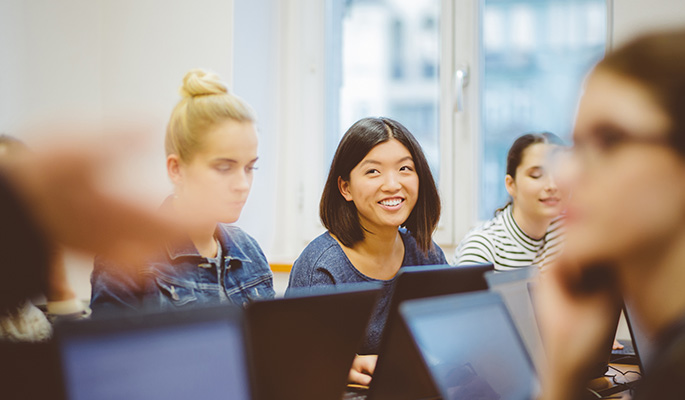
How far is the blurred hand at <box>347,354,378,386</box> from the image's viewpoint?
1.29 m

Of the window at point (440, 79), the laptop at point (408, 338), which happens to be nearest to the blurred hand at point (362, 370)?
the laptop at point (408, 338)

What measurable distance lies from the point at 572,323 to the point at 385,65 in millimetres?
2788

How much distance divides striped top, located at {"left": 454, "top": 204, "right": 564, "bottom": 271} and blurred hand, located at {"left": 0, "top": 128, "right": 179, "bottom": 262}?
181 centimetres

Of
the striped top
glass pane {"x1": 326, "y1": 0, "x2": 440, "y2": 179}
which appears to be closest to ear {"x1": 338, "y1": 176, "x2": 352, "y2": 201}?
the striped top

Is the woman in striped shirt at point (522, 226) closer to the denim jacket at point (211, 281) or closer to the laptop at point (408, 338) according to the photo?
the denim jacket at point (211, 281)

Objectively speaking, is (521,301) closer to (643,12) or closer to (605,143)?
(605,143)

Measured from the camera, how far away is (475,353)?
101 cm

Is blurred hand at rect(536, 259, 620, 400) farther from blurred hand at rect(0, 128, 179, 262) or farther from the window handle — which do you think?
the window handle

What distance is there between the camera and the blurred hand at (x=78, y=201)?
413 millimetres

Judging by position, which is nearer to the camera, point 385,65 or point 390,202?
point 390,202

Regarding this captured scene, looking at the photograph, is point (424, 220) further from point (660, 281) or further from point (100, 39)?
point (100, 39)

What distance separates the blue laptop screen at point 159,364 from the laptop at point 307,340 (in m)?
0.05

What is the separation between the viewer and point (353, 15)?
3215 mm

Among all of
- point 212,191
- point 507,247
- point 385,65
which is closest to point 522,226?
point 507,247
